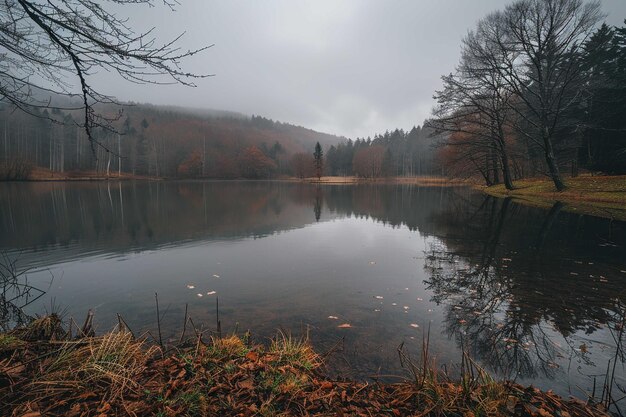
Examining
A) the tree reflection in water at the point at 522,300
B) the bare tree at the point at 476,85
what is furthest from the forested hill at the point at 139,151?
the tree reflection in water at the point at 522,300

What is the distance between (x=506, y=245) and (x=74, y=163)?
114 m

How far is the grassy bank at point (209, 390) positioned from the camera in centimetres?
248

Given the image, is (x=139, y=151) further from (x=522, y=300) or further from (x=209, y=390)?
(x=522, y=300)

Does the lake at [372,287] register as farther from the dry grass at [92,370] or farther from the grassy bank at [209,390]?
the dry grass at [92,370]

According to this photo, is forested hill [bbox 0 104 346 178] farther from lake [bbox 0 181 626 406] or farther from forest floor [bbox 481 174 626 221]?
forest floor [bbox 481 174 626 221]

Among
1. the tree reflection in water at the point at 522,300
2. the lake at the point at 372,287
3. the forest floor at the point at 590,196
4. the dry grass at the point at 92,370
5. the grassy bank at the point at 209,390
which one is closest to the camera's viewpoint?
the grassy bank at the point at 209,390

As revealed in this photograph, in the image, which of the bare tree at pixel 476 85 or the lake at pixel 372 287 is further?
the bare tree at pixel 476 85

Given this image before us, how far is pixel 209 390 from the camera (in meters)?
2.76

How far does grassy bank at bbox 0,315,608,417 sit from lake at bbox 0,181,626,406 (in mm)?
643

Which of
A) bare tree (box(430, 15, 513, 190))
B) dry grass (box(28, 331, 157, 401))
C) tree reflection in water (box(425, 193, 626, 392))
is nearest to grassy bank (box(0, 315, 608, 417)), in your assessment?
dry grass (box(28, 331, 157, 401))

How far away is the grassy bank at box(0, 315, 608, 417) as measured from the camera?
2484mm

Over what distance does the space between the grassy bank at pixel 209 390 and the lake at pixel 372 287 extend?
643mm

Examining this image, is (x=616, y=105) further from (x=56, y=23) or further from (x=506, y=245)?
(x=56, y=23)

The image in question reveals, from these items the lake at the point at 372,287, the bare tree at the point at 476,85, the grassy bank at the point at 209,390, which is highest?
the bare tree at the point at 476,85
